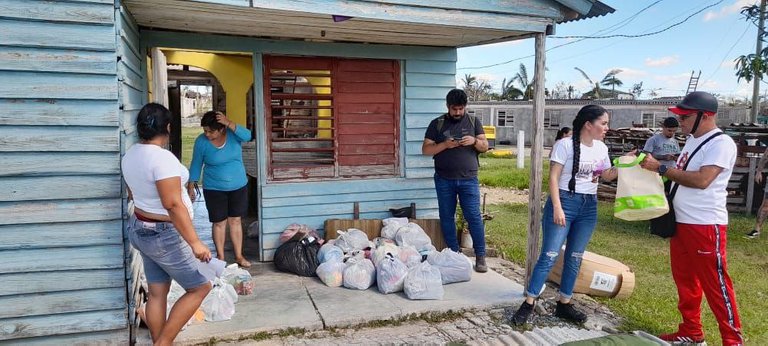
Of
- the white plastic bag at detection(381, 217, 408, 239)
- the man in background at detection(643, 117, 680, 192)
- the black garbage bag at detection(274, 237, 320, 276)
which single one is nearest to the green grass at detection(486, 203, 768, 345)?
the man in background at detection(643, 117, 680, 192)

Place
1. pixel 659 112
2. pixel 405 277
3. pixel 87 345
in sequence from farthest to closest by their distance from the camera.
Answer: pixel 659 112
pixel 405 277
pixel 87 345

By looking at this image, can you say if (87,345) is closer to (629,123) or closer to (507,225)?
(507,225)

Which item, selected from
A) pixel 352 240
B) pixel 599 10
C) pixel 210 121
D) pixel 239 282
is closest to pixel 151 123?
pixel 210 121

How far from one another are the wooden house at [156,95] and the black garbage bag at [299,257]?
1.43 ft

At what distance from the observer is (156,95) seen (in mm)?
5910

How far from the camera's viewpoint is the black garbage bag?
5.10m

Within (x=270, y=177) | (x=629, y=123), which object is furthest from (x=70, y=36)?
(x=629, y=123)

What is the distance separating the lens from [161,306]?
337 centimetres

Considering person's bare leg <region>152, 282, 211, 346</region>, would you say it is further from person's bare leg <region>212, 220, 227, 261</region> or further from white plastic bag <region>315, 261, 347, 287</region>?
person's bare leg <region>212, 220, 227, 261</region>

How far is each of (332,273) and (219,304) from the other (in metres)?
1.12

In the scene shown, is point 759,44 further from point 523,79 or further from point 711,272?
point 523,79

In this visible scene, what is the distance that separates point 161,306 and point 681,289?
354 centimetres

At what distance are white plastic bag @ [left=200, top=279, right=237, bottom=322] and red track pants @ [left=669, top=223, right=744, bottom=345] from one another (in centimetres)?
329

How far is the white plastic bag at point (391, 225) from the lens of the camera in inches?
221
